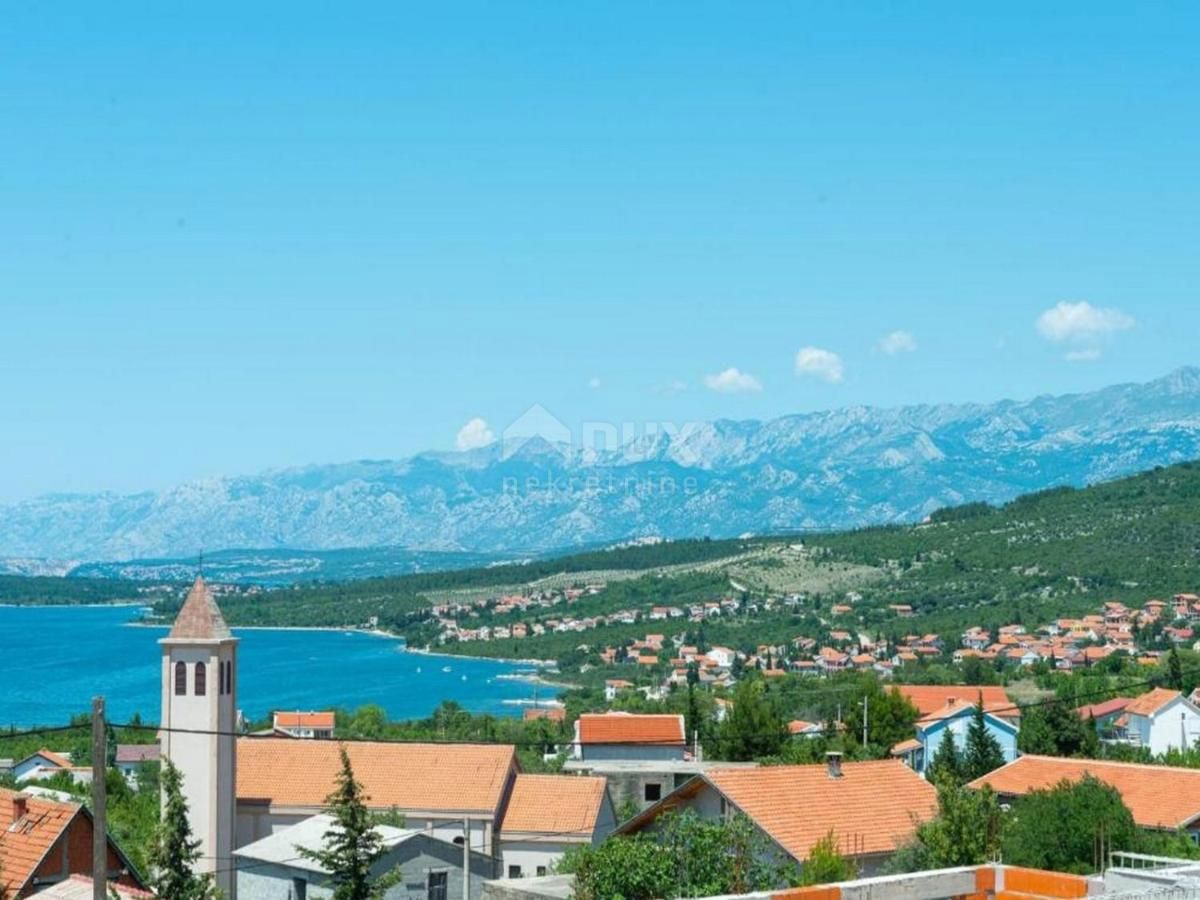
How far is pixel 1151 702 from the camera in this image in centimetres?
5428

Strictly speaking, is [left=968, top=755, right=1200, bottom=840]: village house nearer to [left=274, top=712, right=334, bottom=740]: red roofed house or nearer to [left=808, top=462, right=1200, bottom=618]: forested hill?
[left=274, top=712, right=334, bottom=740]: red roofed house

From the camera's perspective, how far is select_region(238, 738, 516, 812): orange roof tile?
100 feet

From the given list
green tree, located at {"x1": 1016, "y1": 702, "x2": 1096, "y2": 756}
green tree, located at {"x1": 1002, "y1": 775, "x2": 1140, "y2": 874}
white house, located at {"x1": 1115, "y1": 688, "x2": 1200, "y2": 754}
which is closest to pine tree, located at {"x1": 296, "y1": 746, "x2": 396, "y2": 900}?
green tree, located at {"x1": 1002, "y1": 775, "x2": 1140, "y2": 874}

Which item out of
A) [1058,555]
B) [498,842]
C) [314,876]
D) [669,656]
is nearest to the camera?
[314,876]

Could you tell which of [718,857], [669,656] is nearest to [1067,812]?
[718,857]

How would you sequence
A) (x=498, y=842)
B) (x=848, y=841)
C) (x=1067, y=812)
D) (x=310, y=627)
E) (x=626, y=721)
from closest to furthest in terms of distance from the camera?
1. (x=1067, y=812)
2. (x=848, y=841)
3. (x=498, y=842)
4. (x=626, y=721)
5. (x=310, y=627)

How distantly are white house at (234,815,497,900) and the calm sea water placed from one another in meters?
59.8

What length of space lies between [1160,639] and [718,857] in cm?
7640

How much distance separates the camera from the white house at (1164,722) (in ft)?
174

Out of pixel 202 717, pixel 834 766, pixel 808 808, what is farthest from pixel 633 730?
pixel 808 808

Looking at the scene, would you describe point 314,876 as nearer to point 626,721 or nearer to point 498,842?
point 498,842

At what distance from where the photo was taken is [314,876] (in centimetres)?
2378

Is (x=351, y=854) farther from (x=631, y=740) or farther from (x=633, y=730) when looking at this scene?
(x=633, y=730)

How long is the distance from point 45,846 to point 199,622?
8899mm
